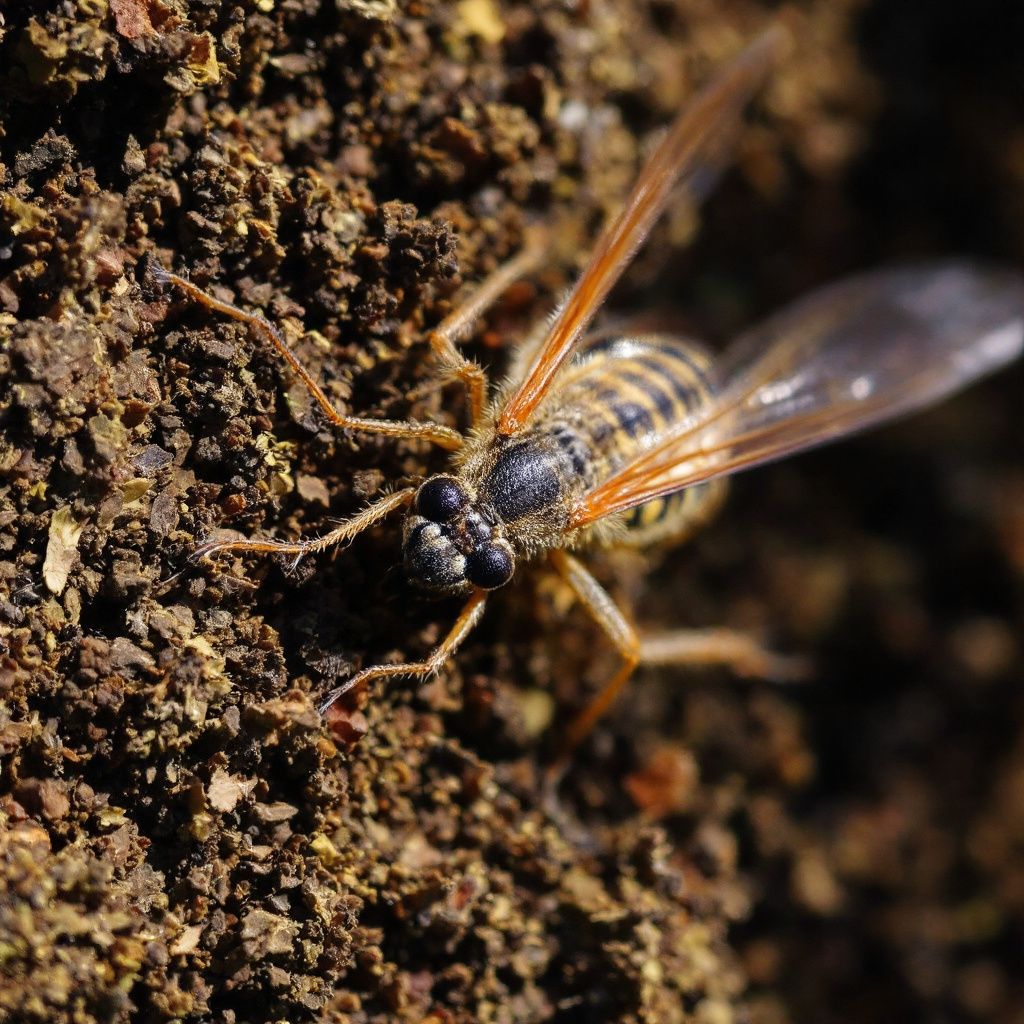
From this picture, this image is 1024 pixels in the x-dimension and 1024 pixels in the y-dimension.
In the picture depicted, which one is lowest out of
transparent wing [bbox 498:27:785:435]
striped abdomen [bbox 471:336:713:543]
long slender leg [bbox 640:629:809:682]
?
long slender leg [bbox 640:629:809:682]

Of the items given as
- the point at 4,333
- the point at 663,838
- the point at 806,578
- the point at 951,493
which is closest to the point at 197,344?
the point at 4,333

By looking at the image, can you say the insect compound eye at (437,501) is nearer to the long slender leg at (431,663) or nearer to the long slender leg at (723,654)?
the long slender leg at (431,663)

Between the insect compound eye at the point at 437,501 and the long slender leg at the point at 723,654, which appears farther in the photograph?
the long slender leg at the point at 723,654

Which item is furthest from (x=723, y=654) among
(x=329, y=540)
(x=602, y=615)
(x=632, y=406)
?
(x=329, y=540)

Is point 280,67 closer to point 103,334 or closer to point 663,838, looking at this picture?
point 103,334

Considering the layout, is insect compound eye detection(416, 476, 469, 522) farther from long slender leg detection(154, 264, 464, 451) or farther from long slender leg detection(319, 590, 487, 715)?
long slender leg detection(319, 590, 487, 715)

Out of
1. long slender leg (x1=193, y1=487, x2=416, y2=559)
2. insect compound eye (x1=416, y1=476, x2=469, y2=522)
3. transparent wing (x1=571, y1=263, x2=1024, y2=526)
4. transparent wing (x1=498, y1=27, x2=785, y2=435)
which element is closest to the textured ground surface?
long slender leg (x1=193, y1=487, x2=416, y2=559)

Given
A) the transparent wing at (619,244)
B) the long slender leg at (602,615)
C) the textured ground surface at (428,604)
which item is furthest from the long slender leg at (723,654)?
the transparent wing at (619,244)
